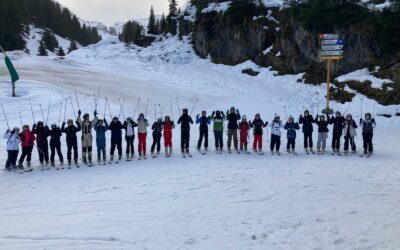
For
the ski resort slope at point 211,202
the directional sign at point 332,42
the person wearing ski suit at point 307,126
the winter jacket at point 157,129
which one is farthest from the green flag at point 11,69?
the directional sign at point 332,42

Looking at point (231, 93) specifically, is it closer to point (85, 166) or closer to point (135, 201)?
point (85, 166)

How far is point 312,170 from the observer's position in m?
12.3

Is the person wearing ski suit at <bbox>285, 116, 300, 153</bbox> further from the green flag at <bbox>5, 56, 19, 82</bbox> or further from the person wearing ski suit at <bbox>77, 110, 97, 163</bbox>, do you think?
the green flag at <bbox>5, 56, 19, 82</bbox>

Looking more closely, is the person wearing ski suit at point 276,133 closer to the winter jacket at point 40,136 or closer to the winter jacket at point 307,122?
the winter jacket at point 307,122

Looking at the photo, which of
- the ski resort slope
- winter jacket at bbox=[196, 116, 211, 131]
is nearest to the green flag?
the ski resort slope

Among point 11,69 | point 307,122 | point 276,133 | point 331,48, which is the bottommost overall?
point 276,133

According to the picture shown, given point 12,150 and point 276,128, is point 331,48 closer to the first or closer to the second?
point 276,128

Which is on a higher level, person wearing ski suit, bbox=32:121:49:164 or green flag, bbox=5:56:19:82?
green flag, bbox=5:56:19:82

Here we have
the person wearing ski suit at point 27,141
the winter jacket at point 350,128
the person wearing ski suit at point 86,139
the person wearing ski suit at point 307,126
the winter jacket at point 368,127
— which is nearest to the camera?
the person wearing ski suit at point 27,141

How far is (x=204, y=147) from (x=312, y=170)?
495cm

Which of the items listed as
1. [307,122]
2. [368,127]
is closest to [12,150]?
[307,122]

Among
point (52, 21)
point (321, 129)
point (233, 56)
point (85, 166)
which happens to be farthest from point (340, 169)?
point (52, 21)

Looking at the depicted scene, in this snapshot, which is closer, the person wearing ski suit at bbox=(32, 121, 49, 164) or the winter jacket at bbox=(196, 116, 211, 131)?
the person wearing ski suit at bbox=(32, 121, 49, 164)

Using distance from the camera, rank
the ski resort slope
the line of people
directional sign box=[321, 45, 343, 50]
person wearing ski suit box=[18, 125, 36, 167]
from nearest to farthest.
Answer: the ski resort slope < person wearing ski suit box=[18, 125, 36, 167] < the line of people < directional sign box=[321, 45, 343, 50]
